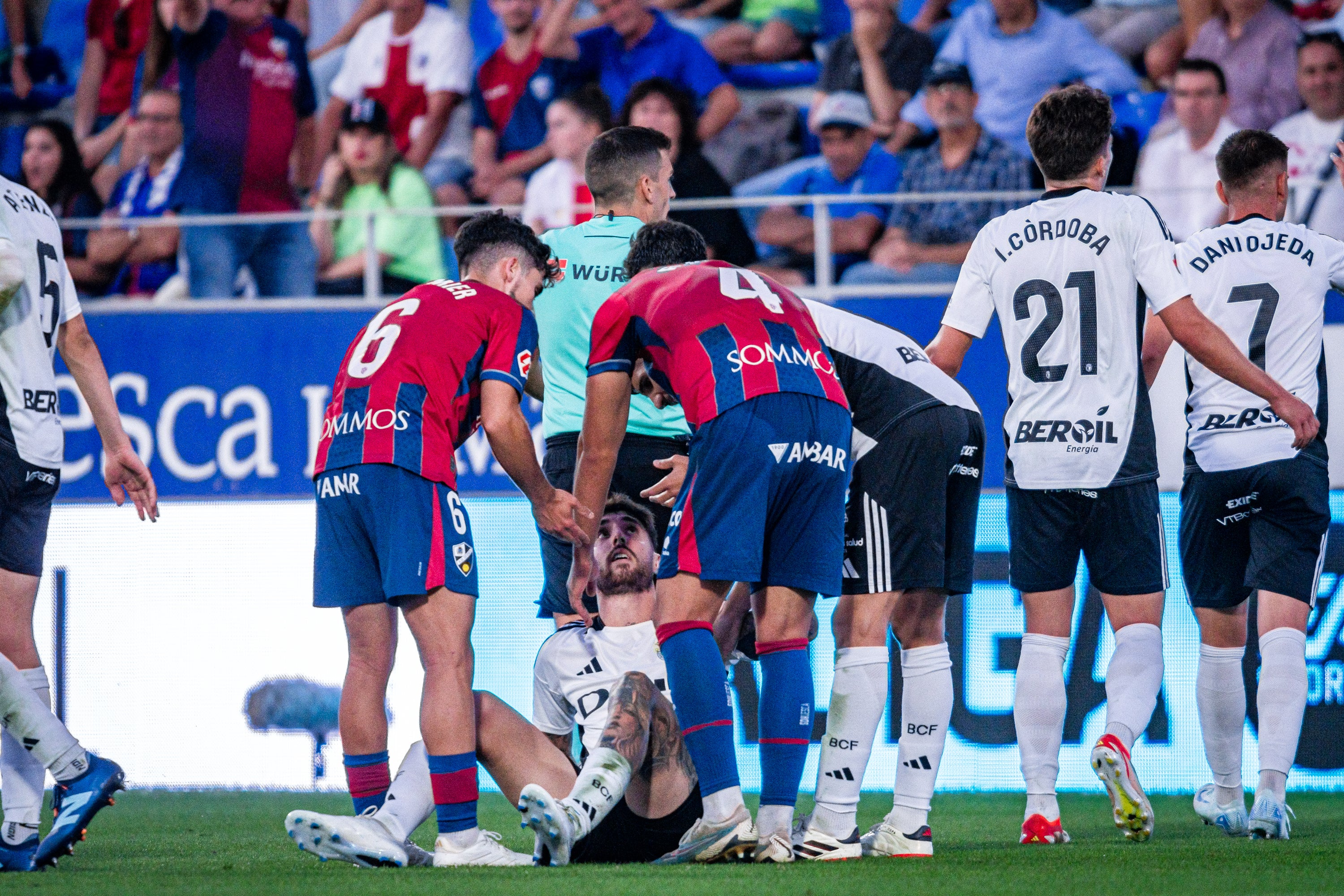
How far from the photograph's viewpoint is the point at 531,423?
8.50 m

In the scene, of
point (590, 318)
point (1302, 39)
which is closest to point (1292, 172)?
point (1302, 39)

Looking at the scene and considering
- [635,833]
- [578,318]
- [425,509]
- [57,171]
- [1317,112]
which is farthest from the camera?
[57,171]

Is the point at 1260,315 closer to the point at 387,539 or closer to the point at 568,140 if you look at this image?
the point at 387,539

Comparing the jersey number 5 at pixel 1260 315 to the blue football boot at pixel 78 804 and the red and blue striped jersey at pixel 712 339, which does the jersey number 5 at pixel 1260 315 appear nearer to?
the red and blue striped jersey at pixel 712 339

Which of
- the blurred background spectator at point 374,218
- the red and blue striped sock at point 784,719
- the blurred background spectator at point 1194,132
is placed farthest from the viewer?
the blurred background spectator at point 374,218

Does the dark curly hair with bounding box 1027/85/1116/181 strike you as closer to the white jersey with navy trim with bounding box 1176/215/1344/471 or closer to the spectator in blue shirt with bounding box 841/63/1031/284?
the white jersey with navy trim with bounding box 1176/215/1344/471

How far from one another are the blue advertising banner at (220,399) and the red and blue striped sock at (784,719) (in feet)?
15.4

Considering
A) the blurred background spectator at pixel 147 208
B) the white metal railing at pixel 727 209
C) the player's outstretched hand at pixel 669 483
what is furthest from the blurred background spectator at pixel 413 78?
the player's outstretched hand at pixel 669 483

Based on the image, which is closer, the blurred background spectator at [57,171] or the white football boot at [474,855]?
the white football boot at [474,855]

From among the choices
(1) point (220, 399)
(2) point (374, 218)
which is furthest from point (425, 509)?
(2) point (374, 218)

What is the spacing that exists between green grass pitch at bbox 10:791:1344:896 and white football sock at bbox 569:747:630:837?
0.14 m

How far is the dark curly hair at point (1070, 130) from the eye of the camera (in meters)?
4.77

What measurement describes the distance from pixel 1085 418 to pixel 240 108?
7.62 meters

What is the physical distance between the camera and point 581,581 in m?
4.79
